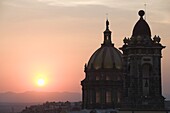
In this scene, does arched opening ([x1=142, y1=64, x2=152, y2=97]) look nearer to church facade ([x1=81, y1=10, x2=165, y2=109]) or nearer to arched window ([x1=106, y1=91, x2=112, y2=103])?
church facade ([x1=81, y1=10, x2=165, y2=109])

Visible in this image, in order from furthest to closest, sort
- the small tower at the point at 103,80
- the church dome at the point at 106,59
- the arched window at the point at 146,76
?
the church dome at the point at 106,59
the small tower at the point at 103,80
the arched window at the point at 146,76

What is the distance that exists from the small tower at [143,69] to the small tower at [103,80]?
2276cm

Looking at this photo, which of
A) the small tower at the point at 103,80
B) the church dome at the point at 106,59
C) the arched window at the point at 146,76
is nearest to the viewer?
the arched window at the point at 146,76

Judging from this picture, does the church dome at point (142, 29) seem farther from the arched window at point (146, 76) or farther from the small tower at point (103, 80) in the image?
the small tower at point (103, 80)

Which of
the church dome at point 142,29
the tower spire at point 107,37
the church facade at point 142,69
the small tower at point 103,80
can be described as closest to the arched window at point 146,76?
the church facade at point 142,69

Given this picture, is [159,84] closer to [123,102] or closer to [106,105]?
[123,102]

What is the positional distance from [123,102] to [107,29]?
103 ft

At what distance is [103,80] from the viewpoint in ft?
282

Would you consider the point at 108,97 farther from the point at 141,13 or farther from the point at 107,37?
the point at 141,13

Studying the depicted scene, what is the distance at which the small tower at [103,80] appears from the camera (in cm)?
8538

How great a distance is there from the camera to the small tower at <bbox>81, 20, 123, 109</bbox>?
280ft

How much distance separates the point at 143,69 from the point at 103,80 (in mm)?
23825

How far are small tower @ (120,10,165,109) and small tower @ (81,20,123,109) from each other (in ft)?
74.7

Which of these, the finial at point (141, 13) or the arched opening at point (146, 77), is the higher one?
the finial at point (141, 13)
